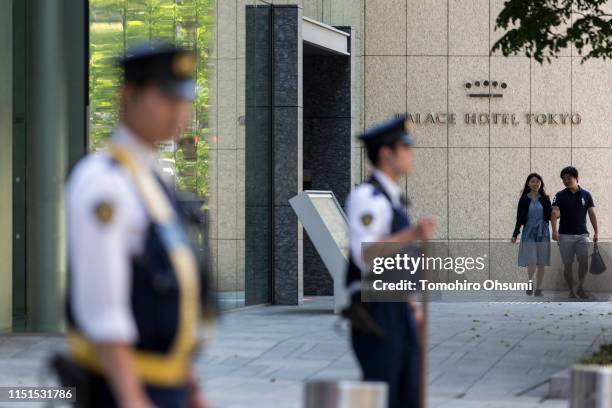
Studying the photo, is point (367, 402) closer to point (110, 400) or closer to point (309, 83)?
point (110, 400)

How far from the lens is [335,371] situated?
36.6 ft

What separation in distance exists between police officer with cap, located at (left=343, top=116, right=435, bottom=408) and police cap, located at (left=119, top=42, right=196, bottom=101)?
2226 millimetres

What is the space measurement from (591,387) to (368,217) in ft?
4.03

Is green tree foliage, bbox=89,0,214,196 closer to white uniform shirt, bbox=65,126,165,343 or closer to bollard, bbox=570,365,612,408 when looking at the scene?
bollard, bbox=570,365,612,408

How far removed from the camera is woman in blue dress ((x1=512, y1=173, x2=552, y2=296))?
20312 millimetres

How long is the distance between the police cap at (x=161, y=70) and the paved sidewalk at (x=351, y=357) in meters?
5.91

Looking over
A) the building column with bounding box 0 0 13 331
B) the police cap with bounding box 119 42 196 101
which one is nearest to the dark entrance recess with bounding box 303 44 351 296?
the building column with bounding box 0 0 13 331

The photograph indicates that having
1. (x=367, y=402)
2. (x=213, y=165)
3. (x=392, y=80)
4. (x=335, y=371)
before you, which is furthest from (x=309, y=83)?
(x=367, y=402)

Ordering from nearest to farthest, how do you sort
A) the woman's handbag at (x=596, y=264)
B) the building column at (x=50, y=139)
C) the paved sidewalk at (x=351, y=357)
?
1. the paved sidewalk at (x=351, y=357)
2. the building column at (x=50, y=139)
3. the woman's handbag at (x=596, y=264)

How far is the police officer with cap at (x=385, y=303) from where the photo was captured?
566 centimetres

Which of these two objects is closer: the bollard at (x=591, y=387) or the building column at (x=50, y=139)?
the bollard at (x=591, y=387)

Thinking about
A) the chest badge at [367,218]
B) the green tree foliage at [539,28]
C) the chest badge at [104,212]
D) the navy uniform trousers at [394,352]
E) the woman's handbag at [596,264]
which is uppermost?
the green tree foliage at [539,28]

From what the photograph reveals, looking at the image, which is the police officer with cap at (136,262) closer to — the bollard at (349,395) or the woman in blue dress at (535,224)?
the bollard at (349,395)

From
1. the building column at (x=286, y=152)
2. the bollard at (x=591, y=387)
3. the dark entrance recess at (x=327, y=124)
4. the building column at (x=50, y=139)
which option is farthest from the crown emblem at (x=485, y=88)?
the bollard at (x=591, y=387)
